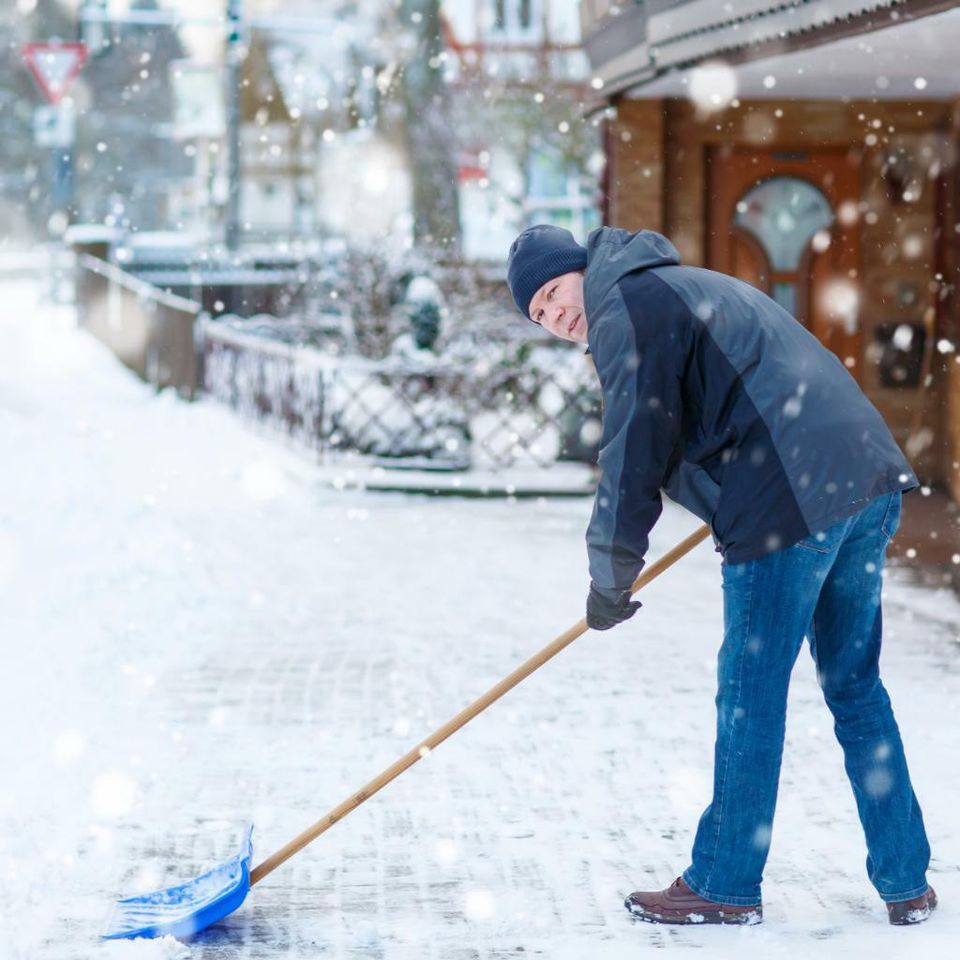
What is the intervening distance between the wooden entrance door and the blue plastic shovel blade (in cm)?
831

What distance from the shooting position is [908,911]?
13.1 ft

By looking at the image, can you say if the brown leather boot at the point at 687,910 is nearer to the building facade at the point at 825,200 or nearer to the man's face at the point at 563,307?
the man's face at the point at 563,307

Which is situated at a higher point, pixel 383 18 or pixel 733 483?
pixel 383 18

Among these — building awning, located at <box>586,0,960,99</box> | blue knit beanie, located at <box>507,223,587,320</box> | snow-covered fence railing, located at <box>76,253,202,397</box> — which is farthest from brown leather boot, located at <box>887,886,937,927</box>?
snow-covered fence railing, located at <box>76,253,202,397</box>

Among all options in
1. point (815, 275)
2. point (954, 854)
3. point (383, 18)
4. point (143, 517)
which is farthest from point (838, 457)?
point (383, 18)

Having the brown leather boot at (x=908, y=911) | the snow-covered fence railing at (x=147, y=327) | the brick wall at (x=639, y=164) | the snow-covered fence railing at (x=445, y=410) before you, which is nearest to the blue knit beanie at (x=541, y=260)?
the brown leather boot at (x=908, y=911)

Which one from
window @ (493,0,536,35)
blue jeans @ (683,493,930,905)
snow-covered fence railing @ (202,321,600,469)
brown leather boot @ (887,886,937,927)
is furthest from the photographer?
window @ (493,0,536,35)

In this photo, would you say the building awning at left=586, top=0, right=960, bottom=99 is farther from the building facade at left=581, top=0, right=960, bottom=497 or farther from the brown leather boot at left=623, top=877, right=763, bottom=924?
the brown leather boot at left=623, top=877, right=763, bottom=924

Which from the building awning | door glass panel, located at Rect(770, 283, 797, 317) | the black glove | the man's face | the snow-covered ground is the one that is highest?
the building awning

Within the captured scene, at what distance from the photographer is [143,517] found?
10891mm

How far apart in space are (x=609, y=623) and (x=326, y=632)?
4.09m

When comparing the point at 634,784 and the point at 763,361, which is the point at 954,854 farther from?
the point at 763,361

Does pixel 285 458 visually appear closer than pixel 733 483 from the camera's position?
No

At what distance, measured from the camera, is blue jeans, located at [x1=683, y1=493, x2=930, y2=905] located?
12.6 feet
